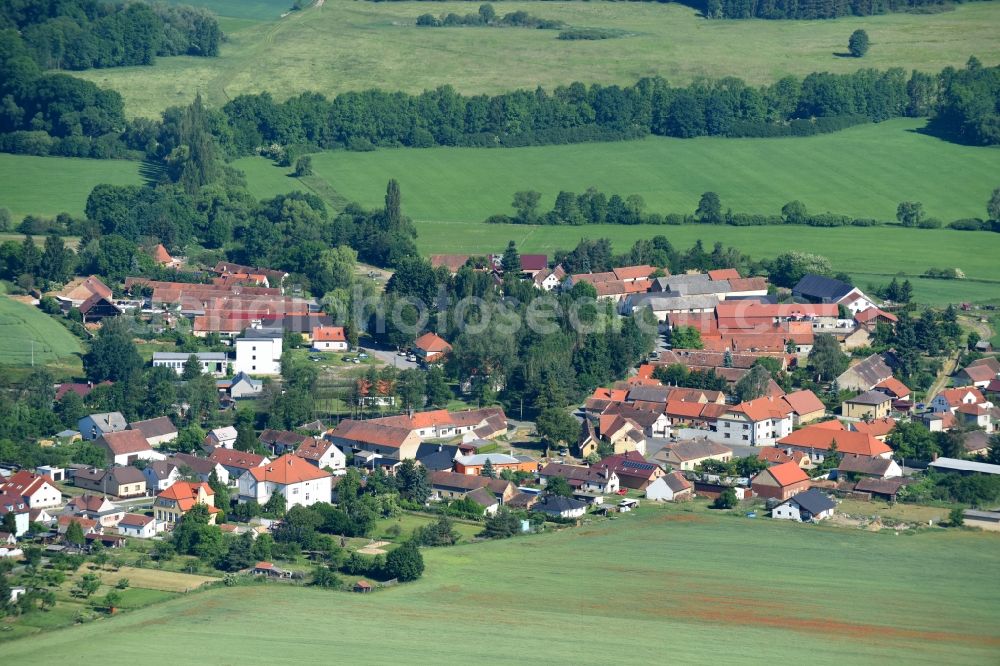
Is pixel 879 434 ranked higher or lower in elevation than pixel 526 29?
lower

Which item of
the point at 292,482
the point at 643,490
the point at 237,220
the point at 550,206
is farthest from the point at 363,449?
the point at 550,206

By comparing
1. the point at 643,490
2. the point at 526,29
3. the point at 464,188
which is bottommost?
the point at 643,490

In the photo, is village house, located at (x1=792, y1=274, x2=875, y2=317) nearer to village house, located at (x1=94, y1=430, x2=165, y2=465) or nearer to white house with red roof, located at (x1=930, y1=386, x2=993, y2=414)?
white house with red roof, located at (x1=930, y1=386, x2=993, y2=414)

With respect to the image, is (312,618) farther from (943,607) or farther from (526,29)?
(526,29)

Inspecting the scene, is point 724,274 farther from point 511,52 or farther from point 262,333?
point 511,52

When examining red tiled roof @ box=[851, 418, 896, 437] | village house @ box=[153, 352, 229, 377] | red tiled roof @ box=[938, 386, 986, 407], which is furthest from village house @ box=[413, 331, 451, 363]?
red tiled roof @ box=[938, 386, 986, 407]

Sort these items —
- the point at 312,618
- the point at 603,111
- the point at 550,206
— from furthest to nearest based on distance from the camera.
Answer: the point at 603,111
the point at 550,206
the point at 312,618

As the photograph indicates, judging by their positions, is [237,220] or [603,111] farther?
[603,111]
